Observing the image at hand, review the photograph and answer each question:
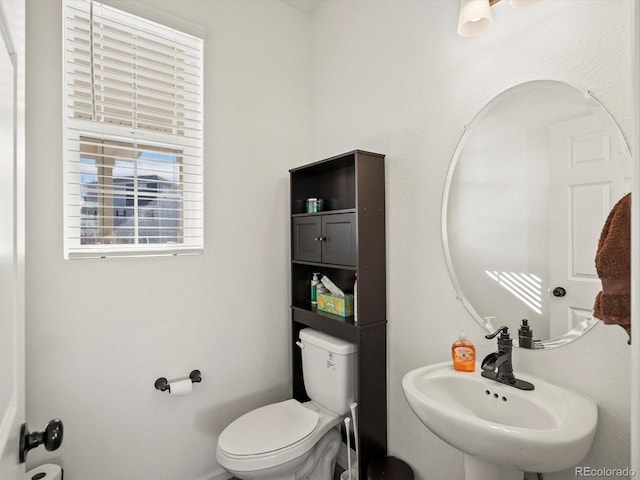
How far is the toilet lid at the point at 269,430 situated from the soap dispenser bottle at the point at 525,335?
98 centimetres

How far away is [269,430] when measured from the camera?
1614 mm

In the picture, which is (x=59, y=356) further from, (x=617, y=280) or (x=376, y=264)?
(x=617, y=280)

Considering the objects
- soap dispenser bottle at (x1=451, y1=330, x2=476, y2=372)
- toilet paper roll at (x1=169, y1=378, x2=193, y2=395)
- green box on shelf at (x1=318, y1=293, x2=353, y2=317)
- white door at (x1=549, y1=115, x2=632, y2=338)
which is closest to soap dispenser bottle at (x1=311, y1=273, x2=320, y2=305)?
green box on shelf at (x1=318, y1=293, x2=353, y2=317)

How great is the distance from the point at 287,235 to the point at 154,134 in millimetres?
906

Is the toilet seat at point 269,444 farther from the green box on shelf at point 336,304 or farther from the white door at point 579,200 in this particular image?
the white door at point 579,200

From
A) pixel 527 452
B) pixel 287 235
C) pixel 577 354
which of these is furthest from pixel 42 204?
pixel 577 354

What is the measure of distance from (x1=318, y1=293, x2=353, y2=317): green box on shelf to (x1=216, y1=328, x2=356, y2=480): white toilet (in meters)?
0.14

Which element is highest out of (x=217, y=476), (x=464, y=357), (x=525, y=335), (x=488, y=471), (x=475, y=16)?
(x=475, y=16)

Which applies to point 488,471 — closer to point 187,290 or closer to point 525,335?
point 525,335

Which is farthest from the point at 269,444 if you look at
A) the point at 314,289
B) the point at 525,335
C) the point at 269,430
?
the point at 525,335

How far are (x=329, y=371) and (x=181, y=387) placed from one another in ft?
2.36

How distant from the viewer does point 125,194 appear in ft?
5.50

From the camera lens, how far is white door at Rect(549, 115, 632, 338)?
1.03m

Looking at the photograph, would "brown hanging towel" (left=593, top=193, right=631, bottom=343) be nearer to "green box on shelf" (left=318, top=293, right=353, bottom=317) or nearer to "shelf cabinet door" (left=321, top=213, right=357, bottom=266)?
"shelf cabinet door" (left=321, top=213, right=357, bottom=266)
